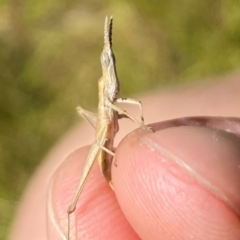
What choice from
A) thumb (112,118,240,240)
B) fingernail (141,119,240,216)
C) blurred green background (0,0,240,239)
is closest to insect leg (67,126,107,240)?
thumb (112,118,240,240)

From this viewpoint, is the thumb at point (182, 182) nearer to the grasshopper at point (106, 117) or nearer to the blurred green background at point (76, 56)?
the grasshopper at point (106, 117)

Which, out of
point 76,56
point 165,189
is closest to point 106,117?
point 165,189

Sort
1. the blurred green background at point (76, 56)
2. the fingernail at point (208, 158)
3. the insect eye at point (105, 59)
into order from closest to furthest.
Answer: the fingernail at point (208, 158) → the insect eye at point (105, 59) → the blurred green background at point (76, 56)

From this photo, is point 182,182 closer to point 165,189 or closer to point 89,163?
point 165,189

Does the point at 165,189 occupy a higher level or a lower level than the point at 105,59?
lower

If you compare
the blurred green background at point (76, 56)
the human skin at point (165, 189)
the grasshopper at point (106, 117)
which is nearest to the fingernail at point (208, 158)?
the human skin at point (165, 189)
